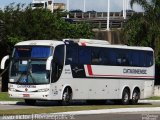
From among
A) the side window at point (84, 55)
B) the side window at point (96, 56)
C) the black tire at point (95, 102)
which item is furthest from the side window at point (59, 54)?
the black tire at point (95, 102)

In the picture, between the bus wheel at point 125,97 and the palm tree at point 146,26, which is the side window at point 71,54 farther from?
the palm tree at point 146,26

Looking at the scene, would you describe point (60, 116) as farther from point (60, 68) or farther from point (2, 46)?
point (2, 46)

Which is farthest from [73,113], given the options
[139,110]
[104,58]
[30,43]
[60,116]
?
[104,58]

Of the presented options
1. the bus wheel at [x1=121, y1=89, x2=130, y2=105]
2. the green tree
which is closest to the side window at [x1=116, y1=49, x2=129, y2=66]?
the bus wheel at [x1=121, y1=89, x2=130, y2=105]

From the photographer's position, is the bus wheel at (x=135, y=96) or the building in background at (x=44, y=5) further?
the building in background at (x=44, y=5)

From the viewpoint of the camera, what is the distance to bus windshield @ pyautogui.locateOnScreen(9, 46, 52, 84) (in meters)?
29.5

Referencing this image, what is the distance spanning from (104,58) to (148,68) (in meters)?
4.51

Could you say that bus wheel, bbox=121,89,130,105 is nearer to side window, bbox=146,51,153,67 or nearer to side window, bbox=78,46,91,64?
side window, bbox=146,51,153,67

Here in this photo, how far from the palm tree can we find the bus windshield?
2267cm

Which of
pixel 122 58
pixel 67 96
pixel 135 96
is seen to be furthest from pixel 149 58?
pixel 67 96

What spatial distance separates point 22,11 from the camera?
5341 cm

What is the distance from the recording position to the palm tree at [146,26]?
169 feet

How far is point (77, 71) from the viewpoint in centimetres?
3108

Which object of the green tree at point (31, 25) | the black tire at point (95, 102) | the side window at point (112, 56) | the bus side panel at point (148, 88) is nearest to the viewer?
the side window at point (112, 56)
